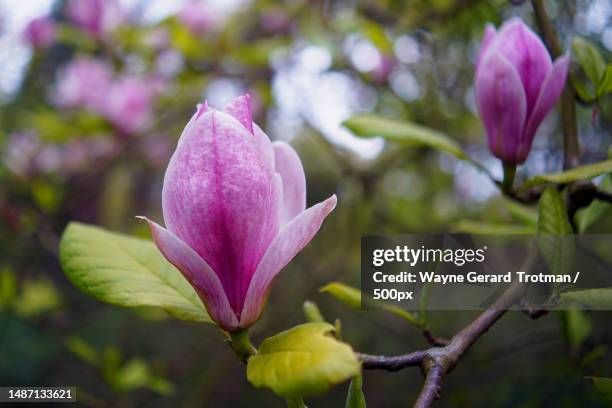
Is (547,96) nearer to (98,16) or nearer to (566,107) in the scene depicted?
(566,107)

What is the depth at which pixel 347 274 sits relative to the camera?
1.79 m

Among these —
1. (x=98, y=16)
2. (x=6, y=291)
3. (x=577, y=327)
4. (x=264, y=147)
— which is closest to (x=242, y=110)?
(x=264, y=147)

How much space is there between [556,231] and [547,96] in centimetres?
14

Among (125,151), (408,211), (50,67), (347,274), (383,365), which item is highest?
(50,67)

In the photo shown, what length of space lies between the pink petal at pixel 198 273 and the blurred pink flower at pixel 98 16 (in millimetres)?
1265

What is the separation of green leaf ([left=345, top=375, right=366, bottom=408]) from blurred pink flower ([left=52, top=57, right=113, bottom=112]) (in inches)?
53.9

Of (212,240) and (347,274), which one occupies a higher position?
(212,240)

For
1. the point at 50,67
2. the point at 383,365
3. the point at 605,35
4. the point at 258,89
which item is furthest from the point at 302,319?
the point at 383,365

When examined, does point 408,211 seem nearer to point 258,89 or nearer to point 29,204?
point 258,89

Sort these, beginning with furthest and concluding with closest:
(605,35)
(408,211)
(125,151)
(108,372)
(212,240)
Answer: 1. (408,211)
2. (125,151)
3. (108,372)
4. (605,35)
5. (212,240)

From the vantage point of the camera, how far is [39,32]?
1.54 meters

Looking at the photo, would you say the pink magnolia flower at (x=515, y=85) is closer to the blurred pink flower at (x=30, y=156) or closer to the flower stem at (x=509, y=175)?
the flower stem at (x=509, y=175)

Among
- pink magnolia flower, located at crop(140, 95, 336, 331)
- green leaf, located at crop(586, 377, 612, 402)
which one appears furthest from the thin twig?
pink magnolia flower, located at crop(140, 95, 336, 331)

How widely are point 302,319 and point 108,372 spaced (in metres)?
1.10
